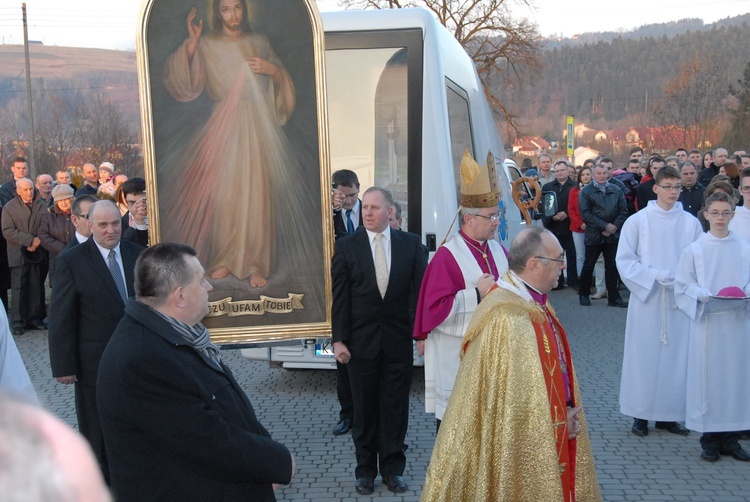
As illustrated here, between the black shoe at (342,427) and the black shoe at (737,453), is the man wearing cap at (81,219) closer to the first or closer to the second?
the black shoe at (342,427)

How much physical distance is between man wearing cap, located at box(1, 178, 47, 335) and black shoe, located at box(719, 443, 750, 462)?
29.0ft

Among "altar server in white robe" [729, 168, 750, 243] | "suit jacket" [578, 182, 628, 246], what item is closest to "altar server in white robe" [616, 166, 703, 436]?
"altar server in white robe" [729, 168, 750, 243]

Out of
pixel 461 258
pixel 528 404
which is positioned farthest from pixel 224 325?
pixel 528 404

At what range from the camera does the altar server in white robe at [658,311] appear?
659cm

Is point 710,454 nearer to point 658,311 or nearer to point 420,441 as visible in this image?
point 658,311

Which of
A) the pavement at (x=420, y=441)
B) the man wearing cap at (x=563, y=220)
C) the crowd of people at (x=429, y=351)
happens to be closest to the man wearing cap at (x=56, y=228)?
the pavement at (x=420, y=441)

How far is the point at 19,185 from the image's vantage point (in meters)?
11.3

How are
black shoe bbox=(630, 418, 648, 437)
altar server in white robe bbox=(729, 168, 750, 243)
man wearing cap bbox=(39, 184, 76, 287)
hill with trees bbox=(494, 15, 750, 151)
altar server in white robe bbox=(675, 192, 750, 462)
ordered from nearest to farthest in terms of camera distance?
altar server in white robe bbox=(675, 192, 750, 462) < altar server in white robe bbox=(729, 168, 750, 243) < black shoe bbox=(630, 418, 648, 437) < man wearing cap bbox=(39, 184, 76, 287) < hill with trees bbox=(494, 15, 750, 151)

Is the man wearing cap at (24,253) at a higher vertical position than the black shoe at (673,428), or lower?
higher

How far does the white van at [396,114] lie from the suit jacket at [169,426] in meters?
4.07

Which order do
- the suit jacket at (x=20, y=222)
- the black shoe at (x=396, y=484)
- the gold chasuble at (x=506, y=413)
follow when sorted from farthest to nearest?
the suit jacket at (x=20, y=222), the black shoe at (x=396, y=484), the gold chasuble at (x=506, y=413)

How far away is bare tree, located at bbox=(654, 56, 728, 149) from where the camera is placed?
38369 millimetres

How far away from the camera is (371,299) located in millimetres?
5457

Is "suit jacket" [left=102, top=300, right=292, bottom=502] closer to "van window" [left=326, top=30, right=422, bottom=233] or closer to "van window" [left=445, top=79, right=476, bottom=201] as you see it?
"van window" [left=326, top=30, right=422, bottom=233]
